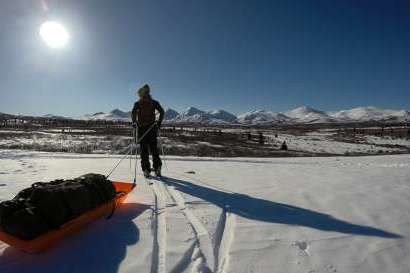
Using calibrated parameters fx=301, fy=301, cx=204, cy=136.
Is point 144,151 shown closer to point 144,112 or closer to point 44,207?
point 144,112

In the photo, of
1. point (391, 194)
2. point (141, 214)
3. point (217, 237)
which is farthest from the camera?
point (391, 194)

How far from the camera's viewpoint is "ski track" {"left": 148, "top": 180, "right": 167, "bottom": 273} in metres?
2.94

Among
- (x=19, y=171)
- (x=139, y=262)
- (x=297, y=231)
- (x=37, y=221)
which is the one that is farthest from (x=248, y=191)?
(x=19, y=171)

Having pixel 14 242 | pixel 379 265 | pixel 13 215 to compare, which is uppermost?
pixel 13 215

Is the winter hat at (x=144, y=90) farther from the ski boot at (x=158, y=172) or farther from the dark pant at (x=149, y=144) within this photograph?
the ski boot at (x=158, y=172)

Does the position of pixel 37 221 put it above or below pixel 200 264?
above

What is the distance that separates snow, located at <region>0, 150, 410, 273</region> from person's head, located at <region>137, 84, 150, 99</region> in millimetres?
2385

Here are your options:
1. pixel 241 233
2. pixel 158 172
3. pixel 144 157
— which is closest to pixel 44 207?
pixel 241 233

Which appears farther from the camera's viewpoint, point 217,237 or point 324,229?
point 324,229

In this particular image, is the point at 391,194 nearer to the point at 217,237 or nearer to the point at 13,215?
the point at 217,237

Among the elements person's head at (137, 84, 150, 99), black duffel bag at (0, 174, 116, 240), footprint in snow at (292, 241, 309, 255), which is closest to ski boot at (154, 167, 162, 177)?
person's head at (137, 84, 150, 99)

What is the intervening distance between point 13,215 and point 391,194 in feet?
19.9

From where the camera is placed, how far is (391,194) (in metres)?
5.68

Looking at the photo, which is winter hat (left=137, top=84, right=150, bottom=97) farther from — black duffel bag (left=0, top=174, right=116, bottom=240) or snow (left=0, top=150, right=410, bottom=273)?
black duffel bag (left=0, top=174, right=116, bottom=240)
